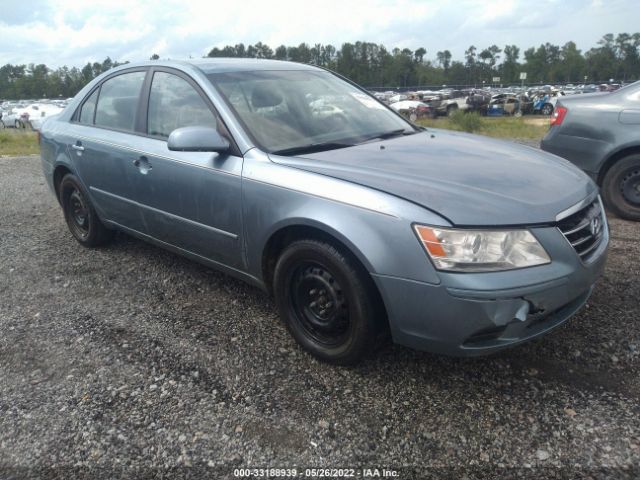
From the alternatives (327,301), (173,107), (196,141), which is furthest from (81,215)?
(327,301)

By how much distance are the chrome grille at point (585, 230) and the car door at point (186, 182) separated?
1.68 m

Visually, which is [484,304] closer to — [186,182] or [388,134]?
[388,134]

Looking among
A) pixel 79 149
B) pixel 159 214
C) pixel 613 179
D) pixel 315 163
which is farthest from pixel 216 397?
pixel 613 179

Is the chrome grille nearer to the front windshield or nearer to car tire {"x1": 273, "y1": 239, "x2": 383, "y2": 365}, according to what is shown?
car tire {"x1": 273, "y1": 239, "x2": 383, "y2": 365}

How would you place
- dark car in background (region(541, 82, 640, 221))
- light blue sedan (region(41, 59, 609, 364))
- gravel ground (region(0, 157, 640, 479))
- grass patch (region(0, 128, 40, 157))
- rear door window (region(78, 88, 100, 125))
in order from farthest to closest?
grass patch (region(0, 128, 40, 157))
dark car in background (region(541, 82, 640, 221))
rear door window (region(78, 88, 100, 125))
light blue sedan (region(41, 59, 609, 364))
gravel ground (region(0, 157, 640, 479))

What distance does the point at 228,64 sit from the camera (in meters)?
3.73

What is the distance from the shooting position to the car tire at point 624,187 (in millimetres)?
5094

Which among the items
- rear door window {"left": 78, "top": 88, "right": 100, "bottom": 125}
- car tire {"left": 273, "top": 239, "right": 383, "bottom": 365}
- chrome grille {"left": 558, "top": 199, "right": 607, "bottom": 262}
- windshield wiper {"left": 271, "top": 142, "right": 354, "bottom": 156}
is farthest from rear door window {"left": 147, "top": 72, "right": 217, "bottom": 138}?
chrome grille {"left": 558, "top": 199, "right": 607, "bottom": 262}

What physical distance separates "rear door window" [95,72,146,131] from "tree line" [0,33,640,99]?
312ft

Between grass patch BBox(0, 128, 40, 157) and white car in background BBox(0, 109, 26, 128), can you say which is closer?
grass patch BBox(0, 128, 40, 157)

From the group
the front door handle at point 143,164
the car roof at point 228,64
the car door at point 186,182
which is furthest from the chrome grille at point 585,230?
the front door handle at point 143,164

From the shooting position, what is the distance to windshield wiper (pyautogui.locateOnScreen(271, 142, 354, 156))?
302 cm

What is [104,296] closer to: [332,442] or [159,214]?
[159,214]

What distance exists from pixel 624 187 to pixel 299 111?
11.5 feet
